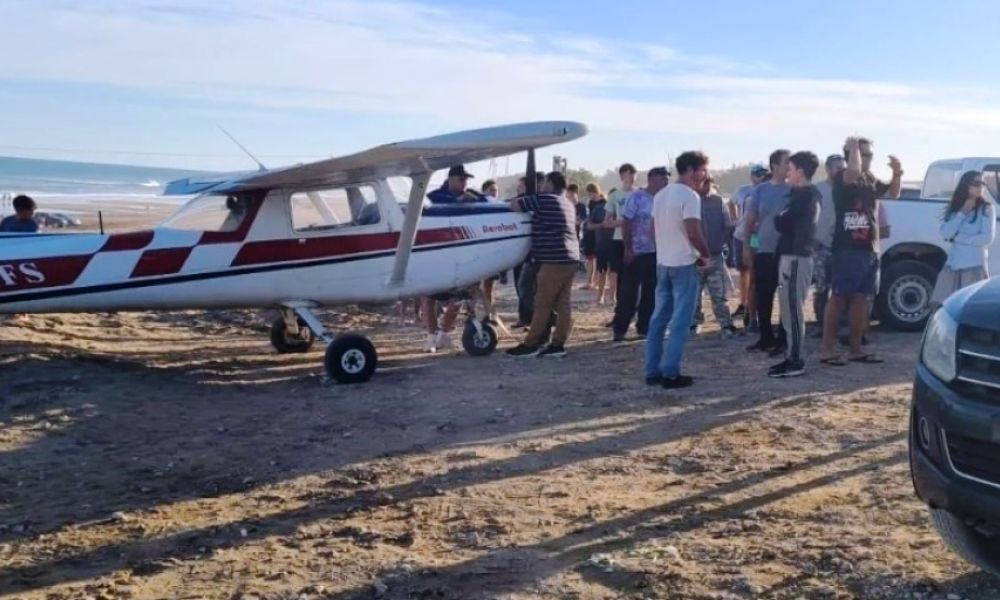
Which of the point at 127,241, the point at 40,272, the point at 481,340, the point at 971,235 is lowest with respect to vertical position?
the point at 481,340

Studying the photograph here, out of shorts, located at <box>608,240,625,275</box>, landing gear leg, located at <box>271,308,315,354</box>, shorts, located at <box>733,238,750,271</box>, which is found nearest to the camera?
landing gear leg, located at <box>271,308,315,354</box>

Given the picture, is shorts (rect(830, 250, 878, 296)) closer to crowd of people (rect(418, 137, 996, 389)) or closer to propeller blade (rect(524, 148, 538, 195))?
crowd of people (rect(418, 137, 996, 389))

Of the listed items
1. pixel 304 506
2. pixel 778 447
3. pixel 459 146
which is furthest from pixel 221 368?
pixel 778 447

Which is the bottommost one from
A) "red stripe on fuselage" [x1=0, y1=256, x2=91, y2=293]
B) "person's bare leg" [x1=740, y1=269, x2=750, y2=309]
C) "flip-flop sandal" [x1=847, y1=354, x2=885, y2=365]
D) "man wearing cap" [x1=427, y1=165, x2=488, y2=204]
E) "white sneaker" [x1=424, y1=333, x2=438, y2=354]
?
"white sneaker" [x1=424, y1=333, x2=438, y2=354]

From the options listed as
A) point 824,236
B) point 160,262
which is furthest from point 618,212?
point 160,262

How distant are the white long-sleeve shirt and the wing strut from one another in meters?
4.46

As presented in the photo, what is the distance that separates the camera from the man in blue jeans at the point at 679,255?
27.8 feet

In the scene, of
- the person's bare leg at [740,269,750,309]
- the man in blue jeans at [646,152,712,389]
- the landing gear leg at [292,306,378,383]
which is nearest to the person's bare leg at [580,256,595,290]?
the person's bare leg at [740,269,750,309]

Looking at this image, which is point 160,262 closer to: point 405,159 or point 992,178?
point 405,159

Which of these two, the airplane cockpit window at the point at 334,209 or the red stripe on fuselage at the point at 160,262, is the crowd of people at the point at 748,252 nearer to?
the airplane cockpit window at the point at 334,209

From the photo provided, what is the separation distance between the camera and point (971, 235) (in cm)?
923

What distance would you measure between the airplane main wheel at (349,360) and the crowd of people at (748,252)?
5.82 feet

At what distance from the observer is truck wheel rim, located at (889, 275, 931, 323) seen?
11883 mm

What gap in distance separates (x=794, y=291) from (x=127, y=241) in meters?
5.41
